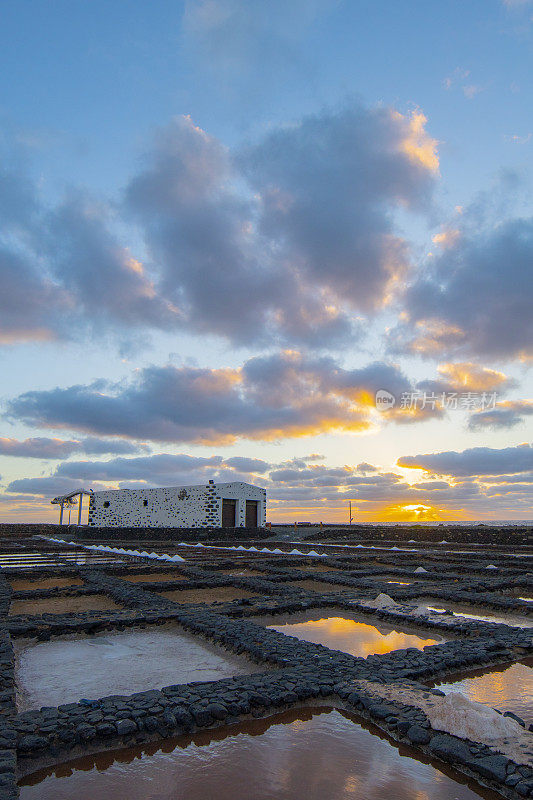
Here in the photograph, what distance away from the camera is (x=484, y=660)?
645cm

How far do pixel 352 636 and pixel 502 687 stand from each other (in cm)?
282

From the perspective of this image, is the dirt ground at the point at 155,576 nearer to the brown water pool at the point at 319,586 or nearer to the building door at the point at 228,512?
the brown water pool at the point at 319,586

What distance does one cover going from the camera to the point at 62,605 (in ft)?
35.4

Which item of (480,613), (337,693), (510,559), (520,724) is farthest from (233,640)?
(510,559)

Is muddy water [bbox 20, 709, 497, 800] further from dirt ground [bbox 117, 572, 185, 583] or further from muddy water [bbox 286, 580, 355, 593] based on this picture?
dirt ground [bbox 117, 572, 185, 583]

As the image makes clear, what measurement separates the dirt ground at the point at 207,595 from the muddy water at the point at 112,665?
129 inches

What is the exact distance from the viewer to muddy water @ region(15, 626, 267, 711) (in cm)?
547

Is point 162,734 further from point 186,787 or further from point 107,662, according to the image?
point 107,662

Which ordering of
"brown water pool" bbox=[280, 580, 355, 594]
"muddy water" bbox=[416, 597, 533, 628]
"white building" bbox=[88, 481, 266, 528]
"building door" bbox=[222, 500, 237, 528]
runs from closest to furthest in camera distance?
"muddy water" bbox=[416, 597, 533, 628]
"brown water pool" bbox=[280, 580, 355, 594]
"white building" bbox=[88, 481, 266, 528]
"building door" bbox=[222, 500, 237, 528]

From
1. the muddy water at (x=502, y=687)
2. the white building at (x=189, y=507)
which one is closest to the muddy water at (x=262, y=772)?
the muddy water at (x=502, y=687)

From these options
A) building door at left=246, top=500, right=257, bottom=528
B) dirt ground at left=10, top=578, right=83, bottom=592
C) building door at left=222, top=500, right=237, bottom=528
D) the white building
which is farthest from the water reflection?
building door at left=246, top=500, right=257, bottom=528

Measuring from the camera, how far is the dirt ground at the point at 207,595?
1134cm

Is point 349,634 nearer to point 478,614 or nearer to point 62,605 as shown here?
point 478,614

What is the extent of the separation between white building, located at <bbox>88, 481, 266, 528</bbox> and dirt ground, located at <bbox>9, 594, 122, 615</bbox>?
30.5 m
